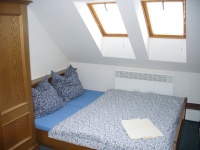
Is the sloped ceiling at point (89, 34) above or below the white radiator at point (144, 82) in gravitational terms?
above

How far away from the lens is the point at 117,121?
2.54 m

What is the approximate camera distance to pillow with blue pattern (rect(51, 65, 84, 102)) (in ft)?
10.7

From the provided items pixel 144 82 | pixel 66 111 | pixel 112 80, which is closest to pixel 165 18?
pixel 144 82

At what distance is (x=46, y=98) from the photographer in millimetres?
2797

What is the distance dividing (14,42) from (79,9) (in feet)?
3.69

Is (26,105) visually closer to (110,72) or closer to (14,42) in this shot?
(14,42)

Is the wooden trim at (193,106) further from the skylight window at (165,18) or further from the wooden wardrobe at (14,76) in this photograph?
the wooden wardrobe at (14,76)

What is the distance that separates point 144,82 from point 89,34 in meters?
1.25

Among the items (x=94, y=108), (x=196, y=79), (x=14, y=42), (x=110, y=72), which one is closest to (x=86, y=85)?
(x=110, y=72)

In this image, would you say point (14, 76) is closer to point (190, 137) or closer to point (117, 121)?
point (117, 121)

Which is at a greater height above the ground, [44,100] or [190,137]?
[44,100]

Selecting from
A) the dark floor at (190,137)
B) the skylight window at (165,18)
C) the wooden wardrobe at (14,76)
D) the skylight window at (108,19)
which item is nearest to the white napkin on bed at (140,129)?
the dark floor at (190,137)

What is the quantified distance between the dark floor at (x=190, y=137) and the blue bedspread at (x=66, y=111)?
454 mm

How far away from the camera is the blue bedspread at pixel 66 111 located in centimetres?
253
